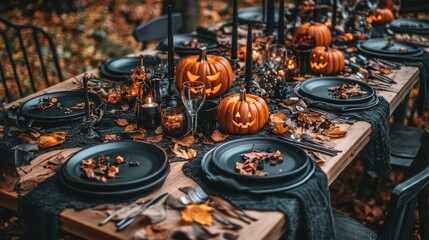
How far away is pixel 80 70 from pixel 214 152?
436 cm

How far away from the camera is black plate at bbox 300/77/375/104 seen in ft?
7.25

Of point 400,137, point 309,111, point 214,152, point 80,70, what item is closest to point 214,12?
point 80,70

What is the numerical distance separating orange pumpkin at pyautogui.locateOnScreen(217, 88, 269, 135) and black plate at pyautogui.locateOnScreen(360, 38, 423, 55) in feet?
4.49

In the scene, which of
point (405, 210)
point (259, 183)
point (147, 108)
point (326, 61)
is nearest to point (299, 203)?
point (259, 183)

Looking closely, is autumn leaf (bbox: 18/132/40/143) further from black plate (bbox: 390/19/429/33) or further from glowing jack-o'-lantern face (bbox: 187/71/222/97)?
black plate (bbox: 390/19/429/33)

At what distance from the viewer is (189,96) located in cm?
182

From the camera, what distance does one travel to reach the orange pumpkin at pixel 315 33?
295 cm

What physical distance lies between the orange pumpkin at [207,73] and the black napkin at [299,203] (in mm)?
703

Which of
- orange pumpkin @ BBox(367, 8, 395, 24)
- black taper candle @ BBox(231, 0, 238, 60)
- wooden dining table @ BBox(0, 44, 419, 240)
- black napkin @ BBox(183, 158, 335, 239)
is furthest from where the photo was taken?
orange pumpkin @ BBox(367, 8, 395, 24)

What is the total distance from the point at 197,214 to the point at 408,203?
0.84m

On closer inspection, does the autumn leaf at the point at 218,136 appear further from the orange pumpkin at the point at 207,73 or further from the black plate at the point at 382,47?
the black plate at the point at 382,47

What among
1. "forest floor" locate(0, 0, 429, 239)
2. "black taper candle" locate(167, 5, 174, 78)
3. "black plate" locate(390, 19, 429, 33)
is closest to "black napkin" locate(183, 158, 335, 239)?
"black taper candle" locate(167, 5, 174, 78)

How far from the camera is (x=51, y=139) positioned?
6.11 feet

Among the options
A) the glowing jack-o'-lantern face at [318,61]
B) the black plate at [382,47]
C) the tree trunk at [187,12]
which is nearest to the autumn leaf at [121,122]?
the glowing jack-o'-lantern face at [318,61]
